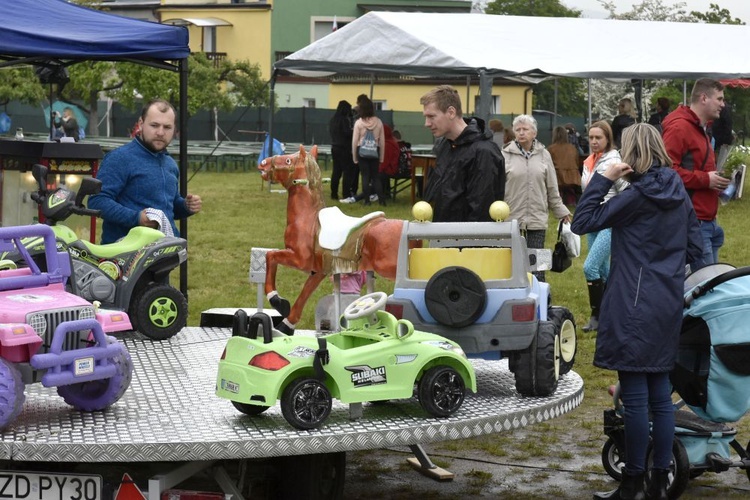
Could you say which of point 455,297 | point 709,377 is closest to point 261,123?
point 455,297

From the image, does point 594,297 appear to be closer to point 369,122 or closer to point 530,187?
point 530,187

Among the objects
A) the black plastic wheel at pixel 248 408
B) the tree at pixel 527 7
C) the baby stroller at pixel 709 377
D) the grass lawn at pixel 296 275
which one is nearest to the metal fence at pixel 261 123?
the grass lawn at pixel 296 275

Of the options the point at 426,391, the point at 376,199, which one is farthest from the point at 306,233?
the point at 376,199

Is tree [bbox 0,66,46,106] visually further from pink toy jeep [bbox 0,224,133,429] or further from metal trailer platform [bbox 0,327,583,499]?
pink toy jeep [bbox 0,224,133,429]

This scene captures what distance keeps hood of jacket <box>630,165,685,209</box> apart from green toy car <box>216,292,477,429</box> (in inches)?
44.7

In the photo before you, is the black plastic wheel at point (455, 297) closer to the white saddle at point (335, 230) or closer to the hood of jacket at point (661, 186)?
the hood of jacket at point (661, 186)

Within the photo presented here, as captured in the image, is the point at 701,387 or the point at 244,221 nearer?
the point at 701,387

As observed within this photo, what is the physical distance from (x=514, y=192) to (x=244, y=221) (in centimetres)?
961

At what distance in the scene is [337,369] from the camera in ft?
17.3

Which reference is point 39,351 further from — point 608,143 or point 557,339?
point 608,143

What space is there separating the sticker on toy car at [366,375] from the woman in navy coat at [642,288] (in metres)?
1.09

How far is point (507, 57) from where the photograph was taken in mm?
17266

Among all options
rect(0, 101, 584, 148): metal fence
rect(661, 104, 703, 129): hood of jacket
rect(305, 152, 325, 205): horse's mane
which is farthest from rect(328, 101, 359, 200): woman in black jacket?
rect(0, 101, 584, 148): metal fence

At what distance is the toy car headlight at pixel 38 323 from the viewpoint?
5.27m
